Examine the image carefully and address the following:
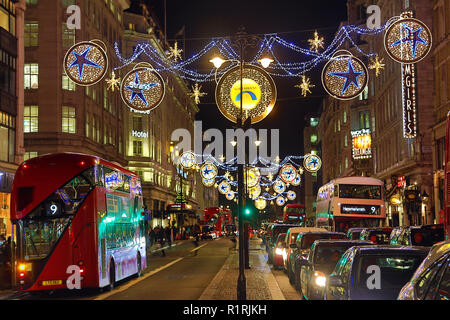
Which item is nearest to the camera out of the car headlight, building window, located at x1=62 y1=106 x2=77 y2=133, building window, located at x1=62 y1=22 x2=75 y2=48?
the car headlight

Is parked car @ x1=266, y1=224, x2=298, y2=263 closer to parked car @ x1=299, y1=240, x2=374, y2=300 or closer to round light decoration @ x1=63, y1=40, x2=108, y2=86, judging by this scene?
round light decoration @ x1=63, y1=40, x2=108, y2=86

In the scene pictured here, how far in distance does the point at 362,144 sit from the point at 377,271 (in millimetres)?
59428

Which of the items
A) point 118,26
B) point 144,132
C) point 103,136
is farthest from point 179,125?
point 103,136

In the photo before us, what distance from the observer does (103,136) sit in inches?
2547

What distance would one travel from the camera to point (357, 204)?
37812 mm

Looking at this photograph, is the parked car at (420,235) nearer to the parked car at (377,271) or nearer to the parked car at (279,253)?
the parked car at (377,271)

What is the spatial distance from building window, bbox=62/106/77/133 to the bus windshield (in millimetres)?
26440

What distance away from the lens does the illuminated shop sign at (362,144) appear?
221 ft

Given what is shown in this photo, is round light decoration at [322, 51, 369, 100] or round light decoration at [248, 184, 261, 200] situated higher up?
round light decoration at [322, 51, 369, 100]

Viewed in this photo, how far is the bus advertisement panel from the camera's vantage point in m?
37.4

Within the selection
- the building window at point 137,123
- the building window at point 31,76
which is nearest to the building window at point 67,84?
the building window at point 31,76

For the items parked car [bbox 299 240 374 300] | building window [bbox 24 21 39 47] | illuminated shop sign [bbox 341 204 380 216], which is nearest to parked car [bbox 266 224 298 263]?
illuminated shop sign [bbox 341 204 380 216]

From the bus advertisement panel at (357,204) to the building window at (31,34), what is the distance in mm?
28995

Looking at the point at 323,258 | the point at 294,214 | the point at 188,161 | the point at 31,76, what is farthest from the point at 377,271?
the point at 294,214
